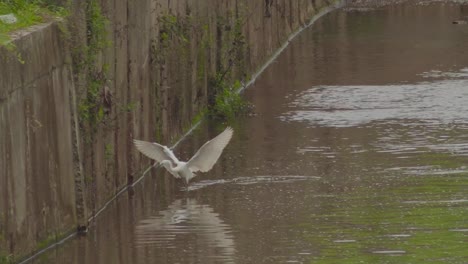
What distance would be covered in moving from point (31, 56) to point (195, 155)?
293cm

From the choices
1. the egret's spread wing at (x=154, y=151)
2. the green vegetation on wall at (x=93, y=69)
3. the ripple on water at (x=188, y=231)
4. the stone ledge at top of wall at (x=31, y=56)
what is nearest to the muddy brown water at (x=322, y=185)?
the ripple on water at (x=188, y=231)

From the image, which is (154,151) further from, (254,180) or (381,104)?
(381,104)

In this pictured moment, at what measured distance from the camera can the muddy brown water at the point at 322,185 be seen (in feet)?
40.3

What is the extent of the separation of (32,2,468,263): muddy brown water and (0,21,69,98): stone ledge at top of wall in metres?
1.43

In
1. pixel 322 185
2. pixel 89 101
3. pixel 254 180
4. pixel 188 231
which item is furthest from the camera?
pixel 254 180

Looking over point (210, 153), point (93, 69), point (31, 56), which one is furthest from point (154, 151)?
point (31, 56)

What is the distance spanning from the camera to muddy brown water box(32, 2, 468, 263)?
1230 cm

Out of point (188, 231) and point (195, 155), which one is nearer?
point (188, 231)

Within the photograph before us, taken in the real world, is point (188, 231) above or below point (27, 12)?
below

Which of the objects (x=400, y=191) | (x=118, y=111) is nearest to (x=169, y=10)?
(x=118, y=111)

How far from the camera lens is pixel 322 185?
50.3 feet

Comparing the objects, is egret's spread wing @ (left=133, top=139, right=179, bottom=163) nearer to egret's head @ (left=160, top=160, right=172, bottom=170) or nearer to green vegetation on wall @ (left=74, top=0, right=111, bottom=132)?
egret's head @ (left=160, top=160, right=172, bottom=170)

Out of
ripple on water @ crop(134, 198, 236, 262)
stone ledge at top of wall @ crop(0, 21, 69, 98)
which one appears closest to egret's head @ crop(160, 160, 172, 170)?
ripple on water @ crop(134, 198, 236, 262)

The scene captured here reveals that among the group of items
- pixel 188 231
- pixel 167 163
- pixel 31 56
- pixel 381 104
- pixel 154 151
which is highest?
pixel 31 56
